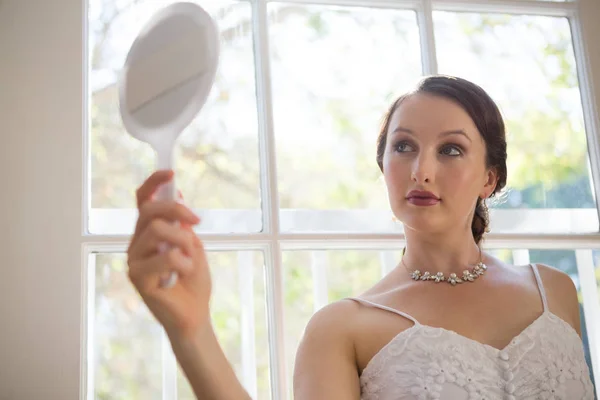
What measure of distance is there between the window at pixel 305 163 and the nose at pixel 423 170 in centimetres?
42

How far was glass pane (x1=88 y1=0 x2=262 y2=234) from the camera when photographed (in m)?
1.53

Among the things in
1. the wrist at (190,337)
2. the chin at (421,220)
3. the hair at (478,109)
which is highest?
the hair at (478,109)

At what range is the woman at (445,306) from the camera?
46.6 inches

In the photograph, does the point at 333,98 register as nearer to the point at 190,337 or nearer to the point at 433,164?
the point at 433,164

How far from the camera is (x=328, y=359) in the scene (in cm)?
120

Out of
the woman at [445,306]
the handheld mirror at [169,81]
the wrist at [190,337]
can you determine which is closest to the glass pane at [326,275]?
the woman at [445,306]

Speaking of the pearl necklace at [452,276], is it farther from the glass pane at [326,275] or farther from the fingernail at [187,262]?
the fingernail at [187,262]

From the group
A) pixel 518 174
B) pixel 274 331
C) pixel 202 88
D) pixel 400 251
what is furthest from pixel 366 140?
pixel 202 88

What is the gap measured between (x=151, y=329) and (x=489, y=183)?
773mm

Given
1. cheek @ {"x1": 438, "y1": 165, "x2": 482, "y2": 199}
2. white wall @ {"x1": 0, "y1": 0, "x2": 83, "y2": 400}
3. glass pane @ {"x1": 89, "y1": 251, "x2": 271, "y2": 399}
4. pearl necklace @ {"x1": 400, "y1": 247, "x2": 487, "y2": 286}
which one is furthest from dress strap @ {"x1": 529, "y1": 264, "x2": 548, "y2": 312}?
white wall @ {"x1": 0, "y1": 0, "x2": 83, "y2": 400}

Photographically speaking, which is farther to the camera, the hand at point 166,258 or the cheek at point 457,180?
the cheek at point 457,180

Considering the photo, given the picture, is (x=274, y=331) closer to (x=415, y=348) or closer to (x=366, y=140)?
(x=415, y=348)

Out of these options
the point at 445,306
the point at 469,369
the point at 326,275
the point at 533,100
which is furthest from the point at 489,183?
the point at 533,100

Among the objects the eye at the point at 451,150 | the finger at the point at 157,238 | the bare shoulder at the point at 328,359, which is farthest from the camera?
the eye at the point at 451,150
